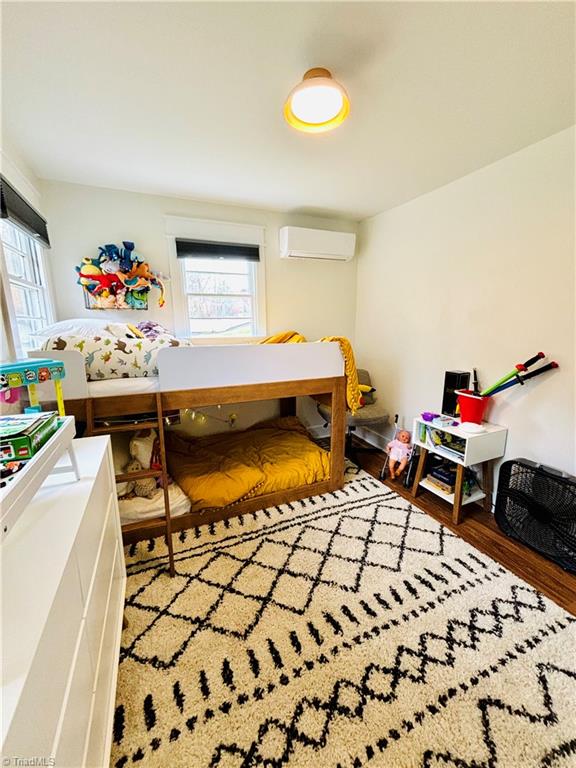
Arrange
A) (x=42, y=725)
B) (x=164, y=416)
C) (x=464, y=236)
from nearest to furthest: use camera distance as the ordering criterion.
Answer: (x=42, y=725) < (x=164, y=416) < (x=464, y=236)

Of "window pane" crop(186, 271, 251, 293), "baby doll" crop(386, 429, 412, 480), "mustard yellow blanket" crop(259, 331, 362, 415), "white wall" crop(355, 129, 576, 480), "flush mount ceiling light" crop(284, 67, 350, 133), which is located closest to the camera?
"flush mount ceiling light" crop(284, 67, 350, 133)

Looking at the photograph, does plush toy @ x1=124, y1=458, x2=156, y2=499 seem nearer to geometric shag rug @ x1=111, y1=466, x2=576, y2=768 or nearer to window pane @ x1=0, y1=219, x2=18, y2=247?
geometric shag rug @ x1=111, y1=466, x2=576, y2=768

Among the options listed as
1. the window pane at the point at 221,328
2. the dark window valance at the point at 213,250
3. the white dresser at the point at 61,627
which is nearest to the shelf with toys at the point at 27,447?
the white dresser at the point at 61,627

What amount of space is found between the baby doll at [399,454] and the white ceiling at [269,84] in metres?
2.12

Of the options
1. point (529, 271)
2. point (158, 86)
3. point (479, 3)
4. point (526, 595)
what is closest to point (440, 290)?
point (529, 271)

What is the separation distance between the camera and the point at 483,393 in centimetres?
219

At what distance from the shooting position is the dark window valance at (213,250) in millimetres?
2752

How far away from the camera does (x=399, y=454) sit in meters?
2.58

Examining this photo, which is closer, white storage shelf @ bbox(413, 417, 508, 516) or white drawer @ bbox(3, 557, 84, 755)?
white drawer @ bbox(3, 557, 84, 755)

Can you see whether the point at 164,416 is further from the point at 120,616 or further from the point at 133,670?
the point at 133,670

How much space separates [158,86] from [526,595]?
3040 millimetres

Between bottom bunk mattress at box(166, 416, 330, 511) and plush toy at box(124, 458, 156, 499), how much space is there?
0.22 metres

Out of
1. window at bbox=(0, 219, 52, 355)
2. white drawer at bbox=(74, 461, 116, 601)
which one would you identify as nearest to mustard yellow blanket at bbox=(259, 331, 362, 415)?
white drawer at bbox=(74, 461, 116, 601)

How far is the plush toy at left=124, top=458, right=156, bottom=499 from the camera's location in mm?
1985
